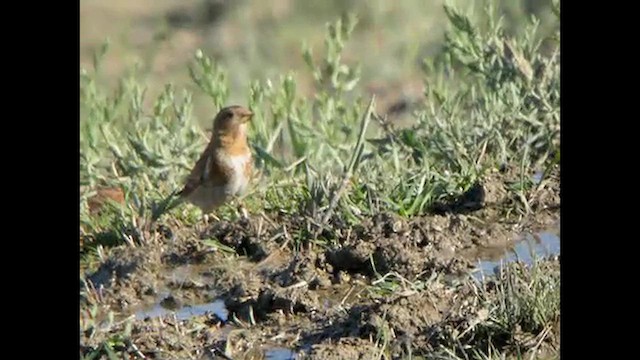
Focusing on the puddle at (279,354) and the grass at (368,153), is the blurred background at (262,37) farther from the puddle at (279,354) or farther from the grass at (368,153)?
the puddle at (279,354)

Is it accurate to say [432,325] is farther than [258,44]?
No

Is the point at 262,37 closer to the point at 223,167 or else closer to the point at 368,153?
the point at 223,167

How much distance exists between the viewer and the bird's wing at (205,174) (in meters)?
6.43

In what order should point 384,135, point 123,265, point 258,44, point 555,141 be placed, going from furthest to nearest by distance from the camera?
point 258,44 < point 384,135 < point 555,141 < point 123,265

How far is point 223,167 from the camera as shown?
662 centimetres

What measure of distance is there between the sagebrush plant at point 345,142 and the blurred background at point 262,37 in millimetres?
2345

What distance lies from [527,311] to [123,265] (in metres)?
1.68

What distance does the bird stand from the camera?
21.0ft

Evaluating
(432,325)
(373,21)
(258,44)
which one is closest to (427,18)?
(373,21)
